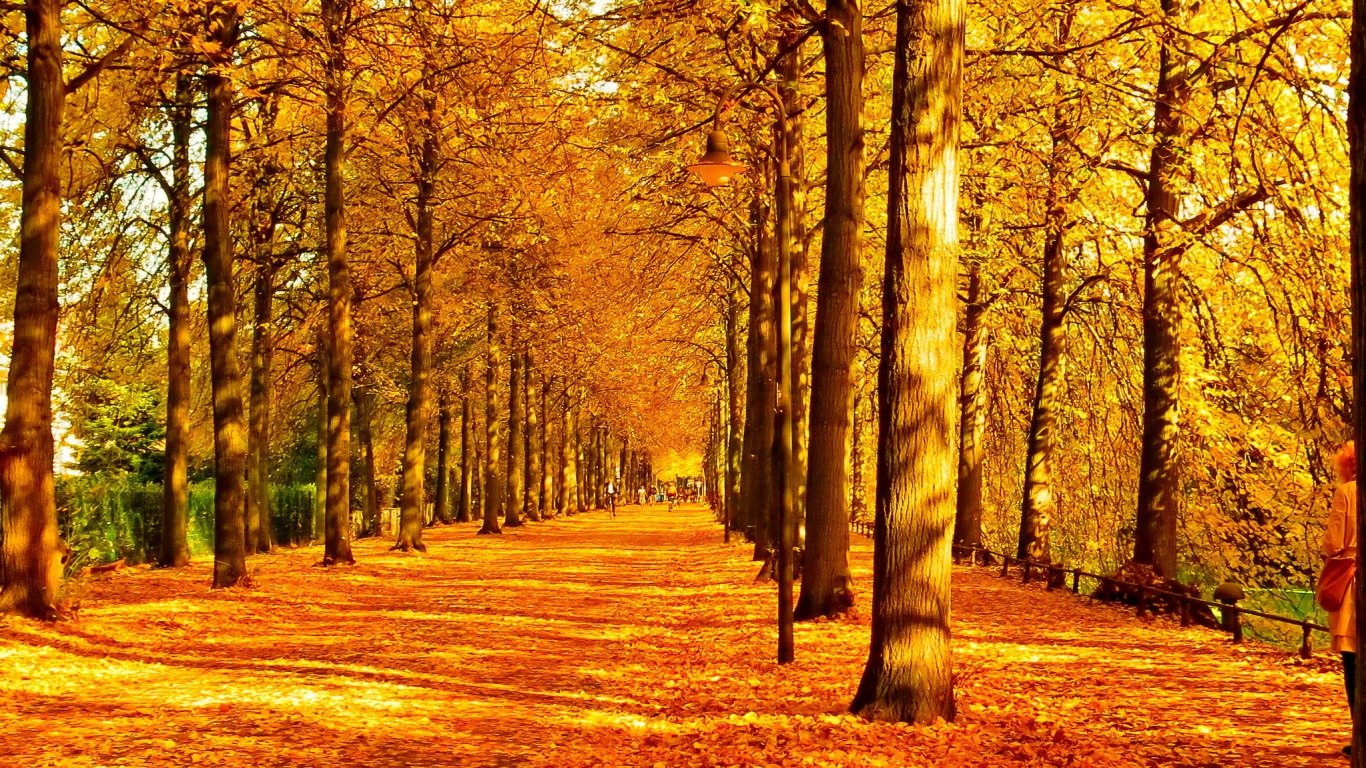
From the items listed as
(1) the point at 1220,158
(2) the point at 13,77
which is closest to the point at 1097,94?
(1) the point at 1220,158

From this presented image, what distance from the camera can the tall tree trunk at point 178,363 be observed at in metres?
18.9

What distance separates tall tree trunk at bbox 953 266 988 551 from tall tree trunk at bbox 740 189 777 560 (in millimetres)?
3886

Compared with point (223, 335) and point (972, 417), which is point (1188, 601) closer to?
point (972, 417)

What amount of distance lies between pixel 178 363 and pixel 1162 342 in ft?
52.7

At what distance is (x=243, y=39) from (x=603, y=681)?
447 inches

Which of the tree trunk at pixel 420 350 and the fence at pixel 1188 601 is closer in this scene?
A: the fence at pixel 1188 601

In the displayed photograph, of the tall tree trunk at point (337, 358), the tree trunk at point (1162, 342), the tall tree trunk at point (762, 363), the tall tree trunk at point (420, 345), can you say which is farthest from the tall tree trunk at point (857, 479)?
the tree trunk at point (1162, 342)

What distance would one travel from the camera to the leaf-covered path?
22.6ft

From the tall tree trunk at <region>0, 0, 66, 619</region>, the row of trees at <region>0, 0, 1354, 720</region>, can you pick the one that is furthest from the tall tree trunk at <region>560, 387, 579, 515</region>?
the tall tree trunk at <region>0, 0, 66, 619</region>

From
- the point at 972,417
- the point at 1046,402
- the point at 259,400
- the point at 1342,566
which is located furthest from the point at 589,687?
the point at 259,400

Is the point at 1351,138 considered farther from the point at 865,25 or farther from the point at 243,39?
the point at 243,39

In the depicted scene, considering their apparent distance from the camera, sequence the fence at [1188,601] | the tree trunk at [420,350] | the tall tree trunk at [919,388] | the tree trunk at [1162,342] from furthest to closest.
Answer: the tree trunk at [420,350], the tree trunk at [1162,342], the fence at [1188,601], the tall tree trunk at [919,388]

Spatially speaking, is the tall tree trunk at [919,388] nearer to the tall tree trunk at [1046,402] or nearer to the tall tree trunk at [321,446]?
the tall tree trunk at [1046,402]

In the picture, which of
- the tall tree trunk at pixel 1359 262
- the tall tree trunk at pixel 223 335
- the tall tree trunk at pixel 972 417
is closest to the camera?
the tall tree trunk at pixel 1359 262
